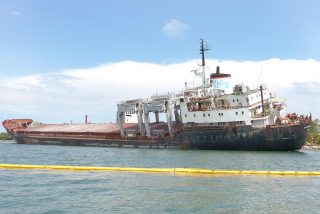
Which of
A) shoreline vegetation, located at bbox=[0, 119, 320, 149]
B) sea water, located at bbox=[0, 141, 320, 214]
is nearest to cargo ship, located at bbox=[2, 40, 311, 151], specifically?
sea water, located at bbox=[0, 141, 320, 214]

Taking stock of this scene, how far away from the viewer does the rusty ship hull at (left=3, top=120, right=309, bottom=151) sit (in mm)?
47969

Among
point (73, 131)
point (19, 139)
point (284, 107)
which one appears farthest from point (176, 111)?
point (19, 139)

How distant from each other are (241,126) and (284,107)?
796 centimetres

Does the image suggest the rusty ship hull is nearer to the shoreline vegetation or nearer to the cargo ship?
the cargo ship

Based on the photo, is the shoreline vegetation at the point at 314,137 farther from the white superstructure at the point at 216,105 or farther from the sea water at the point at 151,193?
the sea water at the point at 151,193

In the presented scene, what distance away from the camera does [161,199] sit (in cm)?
1902

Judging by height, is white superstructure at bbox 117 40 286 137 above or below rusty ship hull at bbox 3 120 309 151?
above

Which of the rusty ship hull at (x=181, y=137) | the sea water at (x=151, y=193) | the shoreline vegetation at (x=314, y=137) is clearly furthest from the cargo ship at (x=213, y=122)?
the shoreline vegetation at (x=314, y=137)

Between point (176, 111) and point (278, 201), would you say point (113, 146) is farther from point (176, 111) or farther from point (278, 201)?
point (278, 201)

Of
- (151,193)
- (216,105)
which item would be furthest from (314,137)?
(151,193)

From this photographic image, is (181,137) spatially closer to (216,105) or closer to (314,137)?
(216,105)

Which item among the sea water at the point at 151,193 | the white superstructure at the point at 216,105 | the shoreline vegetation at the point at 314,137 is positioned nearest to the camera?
the sea water at the point at 151,193

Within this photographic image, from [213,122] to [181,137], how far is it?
5.18m

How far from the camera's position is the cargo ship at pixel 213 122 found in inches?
1916
